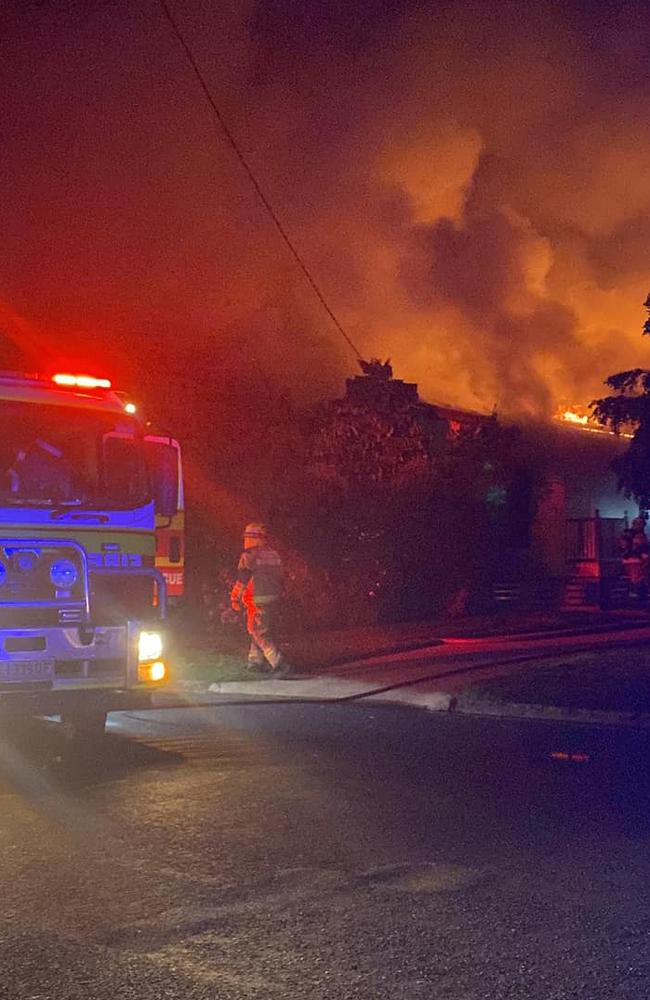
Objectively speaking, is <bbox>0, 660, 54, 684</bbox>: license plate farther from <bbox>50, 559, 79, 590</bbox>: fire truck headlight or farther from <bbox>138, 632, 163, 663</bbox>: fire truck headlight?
<bbox>138, 632, 163, 663</bbox>: fire truck headlight

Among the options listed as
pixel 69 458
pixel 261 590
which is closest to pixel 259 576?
pixel 261 590

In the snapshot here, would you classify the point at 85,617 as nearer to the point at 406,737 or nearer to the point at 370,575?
the point at 406,737

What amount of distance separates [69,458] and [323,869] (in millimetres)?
3544

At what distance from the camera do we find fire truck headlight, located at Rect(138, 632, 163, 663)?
7.69 meters

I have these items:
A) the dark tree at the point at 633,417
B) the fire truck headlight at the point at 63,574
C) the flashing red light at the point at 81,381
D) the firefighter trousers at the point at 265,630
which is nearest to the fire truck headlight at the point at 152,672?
the fire truck headlight at the point at 63,574

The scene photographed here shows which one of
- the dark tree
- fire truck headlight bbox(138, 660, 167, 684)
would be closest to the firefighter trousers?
fire truck headlight bbox(138, 660, 167, 684)

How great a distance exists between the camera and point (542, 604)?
24062 millimetres

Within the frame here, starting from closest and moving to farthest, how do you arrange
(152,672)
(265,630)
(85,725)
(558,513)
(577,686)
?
(152,672) < (85,725) < (577,686) < (265,630) < (558,513)

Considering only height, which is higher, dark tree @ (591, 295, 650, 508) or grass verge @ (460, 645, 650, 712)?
dark tree @ (591, 295, 650, 508)

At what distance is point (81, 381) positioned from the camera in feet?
26.3

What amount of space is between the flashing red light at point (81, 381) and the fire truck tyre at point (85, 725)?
92.3 inches

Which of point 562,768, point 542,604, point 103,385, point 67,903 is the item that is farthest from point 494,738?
point 542,604

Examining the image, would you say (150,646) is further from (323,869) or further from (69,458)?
(323,869)

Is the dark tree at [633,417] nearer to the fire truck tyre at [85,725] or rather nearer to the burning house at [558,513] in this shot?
the burning house at [558,513]
